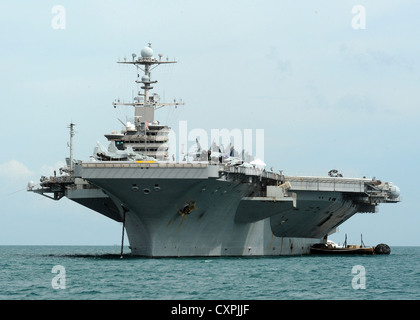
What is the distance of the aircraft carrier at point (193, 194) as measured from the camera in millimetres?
36219

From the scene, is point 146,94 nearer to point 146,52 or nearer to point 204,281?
point 146,52

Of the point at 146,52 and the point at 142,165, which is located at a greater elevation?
the point at 146,52

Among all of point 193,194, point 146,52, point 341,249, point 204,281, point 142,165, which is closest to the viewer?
point 204,281

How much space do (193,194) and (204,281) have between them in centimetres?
860

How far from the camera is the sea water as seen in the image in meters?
26.1

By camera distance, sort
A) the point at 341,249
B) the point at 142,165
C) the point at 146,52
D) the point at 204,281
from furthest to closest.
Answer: the point at 341,249 < the point at 146,52 < the point at 142,165 < the point at 204,281

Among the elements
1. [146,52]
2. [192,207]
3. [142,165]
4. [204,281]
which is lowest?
[204,281]

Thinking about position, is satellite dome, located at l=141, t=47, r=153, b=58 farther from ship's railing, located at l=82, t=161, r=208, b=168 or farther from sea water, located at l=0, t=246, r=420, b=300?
sea water, located at l=0, t=246, r=420, b=300

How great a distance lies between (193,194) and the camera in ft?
123

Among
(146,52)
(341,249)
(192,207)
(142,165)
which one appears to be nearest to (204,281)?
(142,165)

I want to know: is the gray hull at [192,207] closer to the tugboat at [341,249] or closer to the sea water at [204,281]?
the sea water at [204,281]

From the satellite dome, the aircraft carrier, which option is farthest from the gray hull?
the satellite dome

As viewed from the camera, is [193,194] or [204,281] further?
[193,194]

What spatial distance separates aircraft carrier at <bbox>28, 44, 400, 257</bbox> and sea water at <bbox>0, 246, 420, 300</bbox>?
64.5 inches
